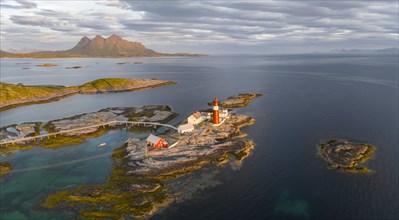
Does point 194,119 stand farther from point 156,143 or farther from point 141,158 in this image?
point 141,158

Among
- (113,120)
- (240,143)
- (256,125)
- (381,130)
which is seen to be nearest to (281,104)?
(256,125)

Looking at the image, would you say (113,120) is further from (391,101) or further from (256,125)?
(391,101)

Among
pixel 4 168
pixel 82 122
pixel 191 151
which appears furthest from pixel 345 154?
pixel 82 122

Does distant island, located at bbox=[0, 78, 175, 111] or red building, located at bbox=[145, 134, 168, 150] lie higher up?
distant island, located at bbox=[0, 78, 175, 111]

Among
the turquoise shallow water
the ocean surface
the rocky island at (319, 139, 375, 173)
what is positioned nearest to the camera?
the ocean surface

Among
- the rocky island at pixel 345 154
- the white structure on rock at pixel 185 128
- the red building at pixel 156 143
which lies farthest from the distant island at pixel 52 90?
the rocky island at pixel 345 154

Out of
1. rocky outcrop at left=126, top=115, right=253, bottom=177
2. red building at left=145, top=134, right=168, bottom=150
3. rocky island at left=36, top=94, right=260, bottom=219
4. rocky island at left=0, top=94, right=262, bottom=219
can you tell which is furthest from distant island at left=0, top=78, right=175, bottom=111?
rocky outcrop at left=126, top=115, right=253, bottom=177

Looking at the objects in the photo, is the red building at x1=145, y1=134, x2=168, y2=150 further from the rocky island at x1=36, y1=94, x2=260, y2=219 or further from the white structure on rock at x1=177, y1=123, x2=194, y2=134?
the white structure on rock at x1=177, y1=123, x2=194, y2=134
